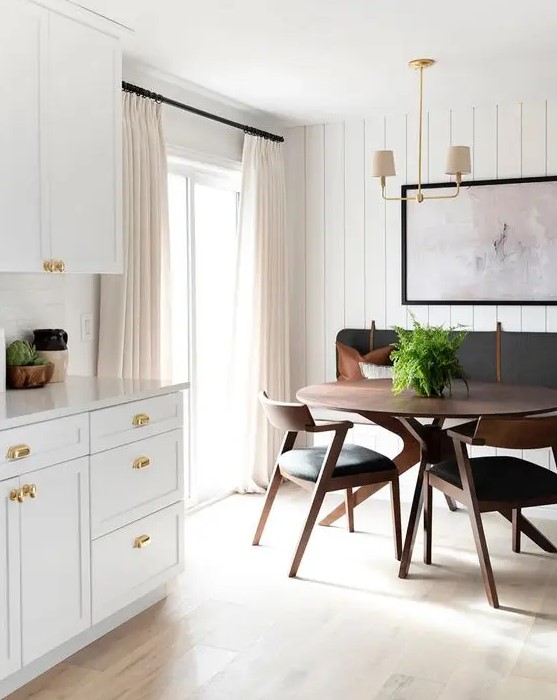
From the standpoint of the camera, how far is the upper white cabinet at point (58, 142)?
9.86ft

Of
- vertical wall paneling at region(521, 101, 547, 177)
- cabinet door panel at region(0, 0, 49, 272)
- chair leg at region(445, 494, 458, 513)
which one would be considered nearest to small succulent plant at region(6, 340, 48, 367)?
cabinet door panel at region(0, 0, 49, 272)

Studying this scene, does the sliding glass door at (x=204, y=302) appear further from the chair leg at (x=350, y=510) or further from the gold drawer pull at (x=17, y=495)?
the gold drawer pull at (x=17, y=495)

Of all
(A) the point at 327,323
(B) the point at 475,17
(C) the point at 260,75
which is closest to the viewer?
(B) the point at 475,17

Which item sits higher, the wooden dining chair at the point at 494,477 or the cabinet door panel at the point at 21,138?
the cabinet door panel at the point at 21,138

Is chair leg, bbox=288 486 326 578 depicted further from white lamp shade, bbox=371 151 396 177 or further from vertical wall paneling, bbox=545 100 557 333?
vertical wall paneling, bbox=545 100 557 333

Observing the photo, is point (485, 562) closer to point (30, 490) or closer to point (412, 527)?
point (412, 527)

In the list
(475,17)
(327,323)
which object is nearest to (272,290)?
(327,323)

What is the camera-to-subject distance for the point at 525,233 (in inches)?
196

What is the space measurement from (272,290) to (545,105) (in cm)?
195

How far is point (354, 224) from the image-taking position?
549 cm

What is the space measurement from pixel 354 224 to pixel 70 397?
2941 millimetres

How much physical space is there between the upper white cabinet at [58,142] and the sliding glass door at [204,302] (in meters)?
1.25

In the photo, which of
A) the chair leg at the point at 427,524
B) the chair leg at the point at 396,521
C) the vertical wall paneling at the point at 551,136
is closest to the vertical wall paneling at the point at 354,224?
the vertical wall paneling at the point at 551,136

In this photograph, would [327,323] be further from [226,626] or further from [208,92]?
[226,626]
